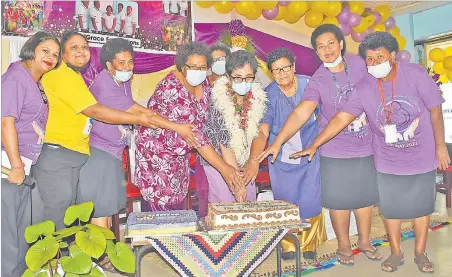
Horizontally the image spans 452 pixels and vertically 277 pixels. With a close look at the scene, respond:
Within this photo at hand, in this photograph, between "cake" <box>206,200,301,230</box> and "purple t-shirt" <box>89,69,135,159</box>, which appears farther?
"purple t-shirt" <box>89,69,135,159</box>

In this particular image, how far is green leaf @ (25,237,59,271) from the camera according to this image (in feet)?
6.32

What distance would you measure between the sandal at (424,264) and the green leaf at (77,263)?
7.33 feet

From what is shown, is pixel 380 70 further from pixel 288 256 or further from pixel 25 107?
pixel 25 107

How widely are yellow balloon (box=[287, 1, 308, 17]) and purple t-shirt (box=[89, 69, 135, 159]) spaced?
274 cm

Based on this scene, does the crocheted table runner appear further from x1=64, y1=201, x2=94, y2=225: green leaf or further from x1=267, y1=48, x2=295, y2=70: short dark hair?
x1=267, y1=48, x2=295, y2=70: short dark hair

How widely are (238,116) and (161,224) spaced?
1.09 metres

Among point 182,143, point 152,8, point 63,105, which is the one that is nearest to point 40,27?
point 152,8

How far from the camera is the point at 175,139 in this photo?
2865 mm

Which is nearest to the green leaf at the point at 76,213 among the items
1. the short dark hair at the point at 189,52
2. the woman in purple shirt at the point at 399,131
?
the short dark hair at the point at 189,52

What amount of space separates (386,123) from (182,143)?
139 centimetres

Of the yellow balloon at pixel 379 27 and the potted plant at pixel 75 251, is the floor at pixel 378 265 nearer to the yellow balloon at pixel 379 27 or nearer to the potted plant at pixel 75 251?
the potted plant at pixel 75 251

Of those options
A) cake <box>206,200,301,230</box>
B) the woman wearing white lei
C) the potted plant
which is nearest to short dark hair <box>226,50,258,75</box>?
the woman wearing white lei

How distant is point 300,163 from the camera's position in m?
3.24

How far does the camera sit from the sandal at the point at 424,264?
3000 millimetres
